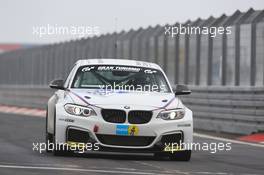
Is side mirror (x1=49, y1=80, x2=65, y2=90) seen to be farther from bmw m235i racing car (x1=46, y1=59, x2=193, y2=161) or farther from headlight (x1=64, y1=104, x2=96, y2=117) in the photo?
headlight (x1=64, y1=104, x2=96, y2=117)

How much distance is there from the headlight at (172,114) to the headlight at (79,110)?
0.91m

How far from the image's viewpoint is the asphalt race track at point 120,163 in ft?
38.1

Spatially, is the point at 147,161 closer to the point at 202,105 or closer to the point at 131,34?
the point at 202,105

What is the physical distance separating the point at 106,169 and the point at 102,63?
352cm

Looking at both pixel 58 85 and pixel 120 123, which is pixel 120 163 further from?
pixel 58 85

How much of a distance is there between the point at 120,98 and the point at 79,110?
0.58 meters

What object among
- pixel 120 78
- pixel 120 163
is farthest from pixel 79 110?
pixel 120 78

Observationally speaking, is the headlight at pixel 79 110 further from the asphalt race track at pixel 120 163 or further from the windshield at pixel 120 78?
the windshield at pixel 120 78

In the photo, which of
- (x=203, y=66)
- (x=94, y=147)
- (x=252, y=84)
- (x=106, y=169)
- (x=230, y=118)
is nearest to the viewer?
(x=106, y=169)

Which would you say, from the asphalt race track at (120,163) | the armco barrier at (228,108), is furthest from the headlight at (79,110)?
the armco barrier at (228,108)

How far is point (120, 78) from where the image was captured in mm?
14688

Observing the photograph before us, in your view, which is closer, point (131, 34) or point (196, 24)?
point (196, 24)

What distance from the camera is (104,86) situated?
1450 centimetres

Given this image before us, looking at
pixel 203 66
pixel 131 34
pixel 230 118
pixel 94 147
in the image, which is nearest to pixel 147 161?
pixel 94 147
